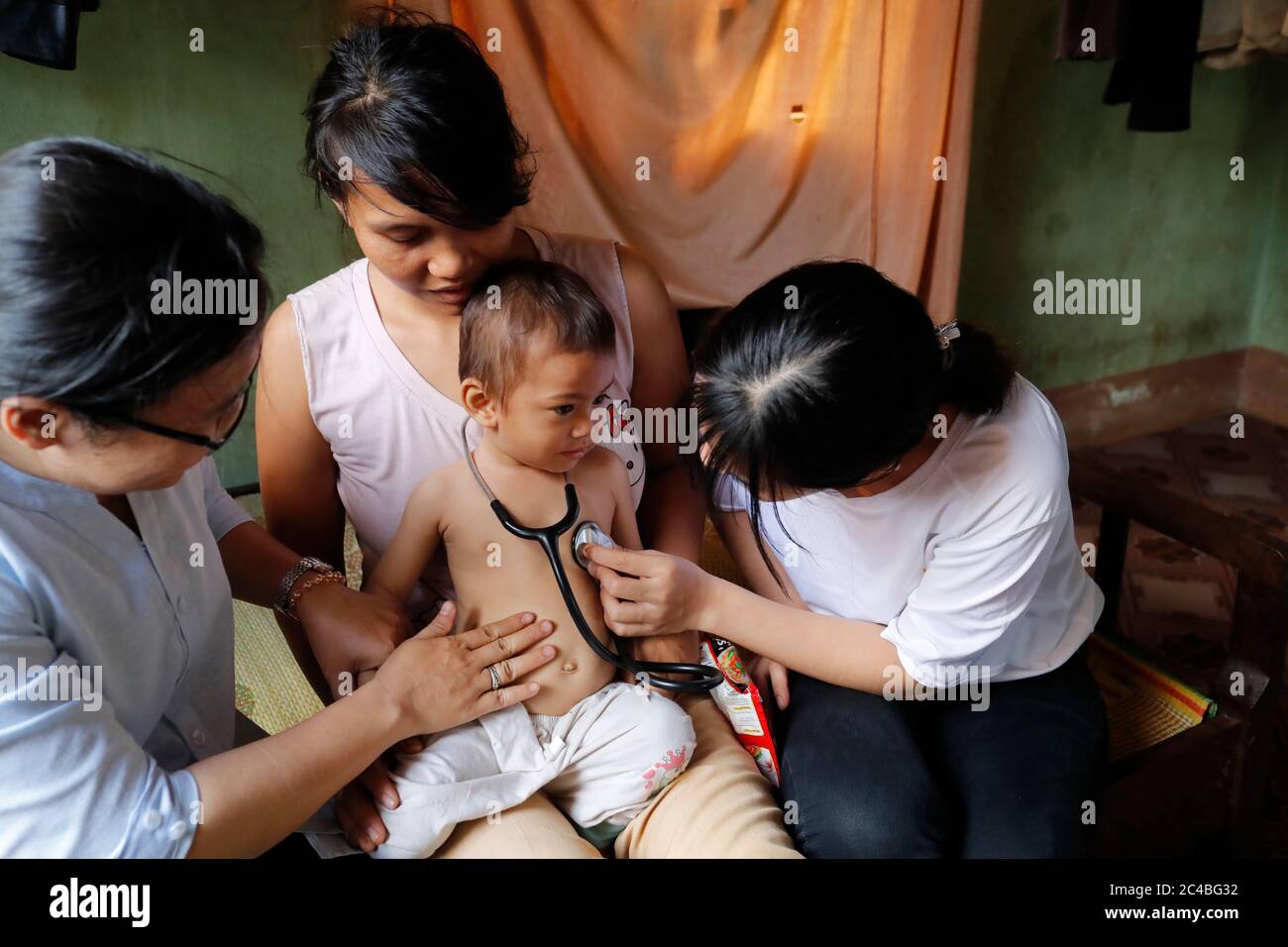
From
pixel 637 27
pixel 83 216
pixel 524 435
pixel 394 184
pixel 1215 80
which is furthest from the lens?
pixel 1215 80

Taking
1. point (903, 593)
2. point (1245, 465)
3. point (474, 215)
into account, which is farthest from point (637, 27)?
point (1245, 465)

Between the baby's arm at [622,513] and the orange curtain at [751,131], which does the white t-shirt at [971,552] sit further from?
the orange curtain at [751,131]

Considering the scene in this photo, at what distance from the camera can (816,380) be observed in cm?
93

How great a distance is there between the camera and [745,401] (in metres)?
0.96

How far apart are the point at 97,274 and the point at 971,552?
87 cm

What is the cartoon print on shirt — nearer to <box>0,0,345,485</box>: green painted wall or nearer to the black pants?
the black pants

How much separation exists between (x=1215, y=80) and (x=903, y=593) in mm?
2757

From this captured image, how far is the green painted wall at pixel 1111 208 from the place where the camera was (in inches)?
113

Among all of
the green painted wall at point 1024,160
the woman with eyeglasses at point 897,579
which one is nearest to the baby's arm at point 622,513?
the woman with eyeglasses at point 897,579

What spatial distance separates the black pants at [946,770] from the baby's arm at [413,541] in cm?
50

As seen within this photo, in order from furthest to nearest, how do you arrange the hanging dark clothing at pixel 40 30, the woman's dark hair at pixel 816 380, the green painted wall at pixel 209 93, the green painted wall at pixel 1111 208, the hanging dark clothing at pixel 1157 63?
the green painted wall at pixel 1111 208 → the hanging dark clothing at pixel 1157 63 → the green painted wall at pixel 209 93 → the hanging dark clothing at pixel 40 30 → the woman's dark hair at pixel 816 380

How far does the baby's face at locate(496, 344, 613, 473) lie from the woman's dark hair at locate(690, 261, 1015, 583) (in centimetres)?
14

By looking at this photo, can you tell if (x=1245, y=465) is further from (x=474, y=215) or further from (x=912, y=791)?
(x=474, y=215)

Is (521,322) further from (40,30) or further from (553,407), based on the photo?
(40,30)
